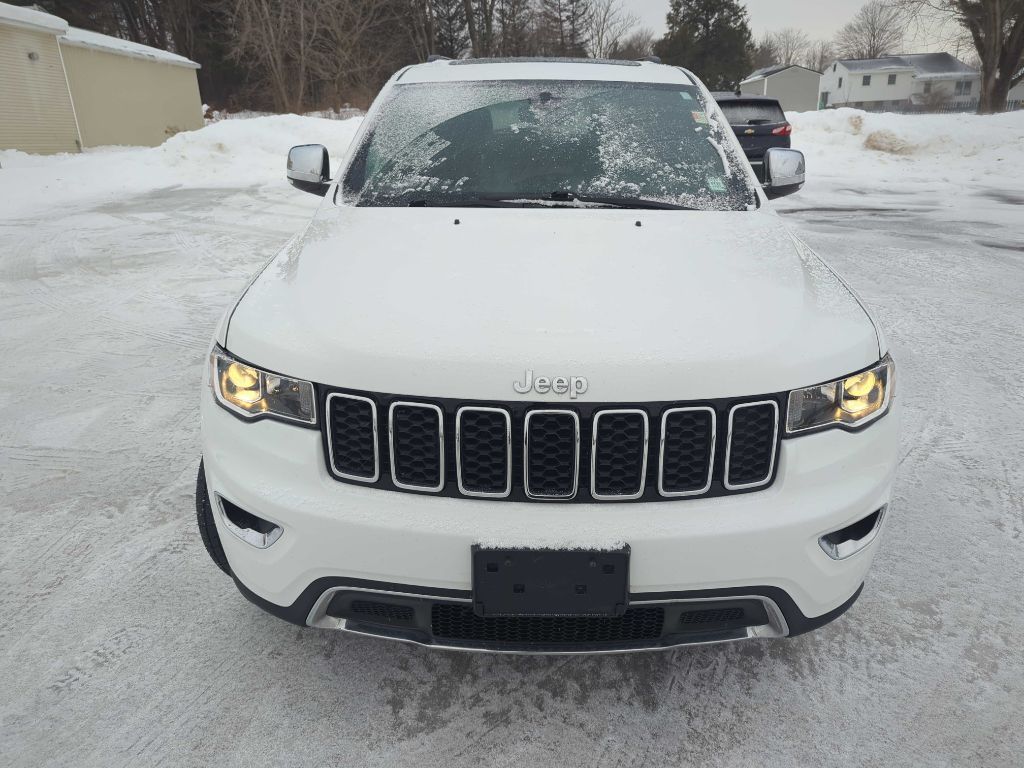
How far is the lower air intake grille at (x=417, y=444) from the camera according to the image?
167cm

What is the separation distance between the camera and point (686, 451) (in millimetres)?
1672

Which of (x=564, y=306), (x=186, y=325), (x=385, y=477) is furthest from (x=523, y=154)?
(x=186, y=325)

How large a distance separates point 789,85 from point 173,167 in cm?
6540

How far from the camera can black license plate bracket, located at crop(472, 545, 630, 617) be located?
5.30ft

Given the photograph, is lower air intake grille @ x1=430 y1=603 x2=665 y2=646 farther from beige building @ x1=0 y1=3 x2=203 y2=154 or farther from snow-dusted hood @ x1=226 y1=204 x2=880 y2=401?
beige building @ x1=0 y1=3 x2=203 y2=154

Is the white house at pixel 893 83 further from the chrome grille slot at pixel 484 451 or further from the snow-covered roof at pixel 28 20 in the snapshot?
the chrome grille slot at pixel 484 451

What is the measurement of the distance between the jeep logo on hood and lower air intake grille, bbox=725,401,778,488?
1.20 ft

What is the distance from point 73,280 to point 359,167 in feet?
16.6

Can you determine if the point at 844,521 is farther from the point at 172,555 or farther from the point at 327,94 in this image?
the point at 327,94

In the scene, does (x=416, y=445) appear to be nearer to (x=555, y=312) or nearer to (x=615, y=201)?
(x=555, y=312)

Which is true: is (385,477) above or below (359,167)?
below

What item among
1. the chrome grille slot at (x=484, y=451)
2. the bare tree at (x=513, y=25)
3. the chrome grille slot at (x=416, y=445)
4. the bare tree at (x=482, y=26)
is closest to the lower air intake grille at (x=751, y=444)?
the chrome grille slot at (x=484, y=451)

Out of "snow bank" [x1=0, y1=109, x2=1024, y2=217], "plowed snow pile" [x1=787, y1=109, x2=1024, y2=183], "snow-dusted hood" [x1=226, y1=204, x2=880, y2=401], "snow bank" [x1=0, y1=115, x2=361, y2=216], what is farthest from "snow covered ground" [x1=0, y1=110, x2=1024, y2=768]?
"plowed snow pile" [x1=787, y1=109, x2=1024, y2=183]

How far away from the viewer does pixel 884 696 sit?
2018 millimetres
